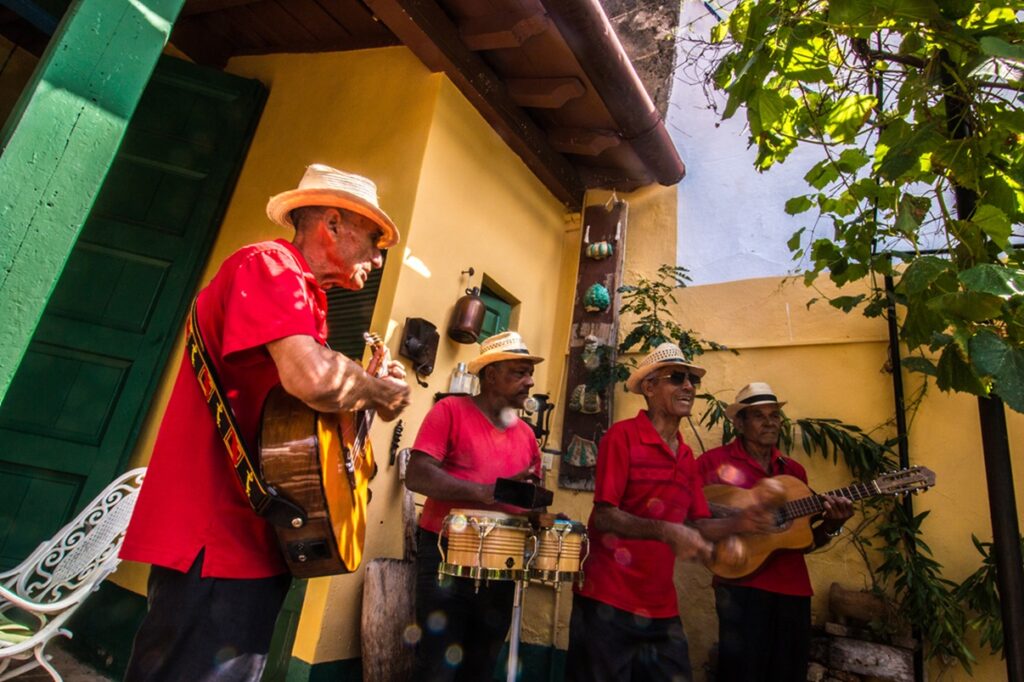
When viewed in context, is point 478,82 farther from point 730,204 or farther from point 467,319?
point 730,204

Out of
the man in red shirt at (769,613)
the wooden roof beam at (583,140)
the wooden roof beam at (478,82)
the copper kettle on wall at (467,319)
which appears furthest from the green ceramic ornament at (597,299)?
the man in red shirt at (769,613)

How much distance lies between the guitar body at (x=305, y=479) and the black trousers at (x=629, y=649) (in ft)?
5.44

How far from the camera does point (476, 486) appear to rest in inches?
109

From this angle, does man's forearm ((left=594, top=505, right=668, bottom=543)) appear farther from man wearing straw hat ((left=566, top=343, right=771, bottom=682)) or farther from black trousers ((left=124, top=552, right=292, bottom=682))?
black trousers ((left=124, top=552, right=292, bottom=682))

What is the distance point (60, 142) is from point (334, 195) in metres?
0.78

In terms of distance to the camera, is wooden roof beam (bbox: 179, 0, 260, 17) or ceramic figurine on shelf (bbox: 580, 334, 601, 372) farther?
ceramic figurine on shelf (bbox: 580, 334, 601, 372)

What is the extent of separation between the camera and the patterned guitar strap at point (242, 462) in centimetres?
147

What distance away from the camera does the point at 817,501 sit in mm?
3660

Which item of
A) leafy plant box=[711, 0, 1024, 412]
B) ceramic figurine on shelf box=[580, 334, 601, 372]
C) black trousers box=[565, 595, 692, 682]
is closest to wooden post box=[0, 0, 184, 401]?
leafy plant box=[711, 0, 1024, 412]

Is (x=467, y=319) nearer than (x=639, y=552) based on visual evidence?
No

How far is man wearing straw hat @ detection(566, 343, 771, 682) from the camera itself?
9.12 feet

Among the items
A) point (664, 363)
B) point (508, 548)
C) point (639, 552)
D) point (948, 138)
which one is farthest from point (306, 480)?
point (948, 138)

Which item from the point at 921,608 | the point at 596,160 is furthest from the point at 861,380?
the point at 596,160

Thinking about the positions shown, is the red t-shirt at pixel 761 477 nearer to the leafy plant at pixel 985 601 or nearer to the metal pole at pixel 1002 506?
the leafy plant at pixel 985 601
